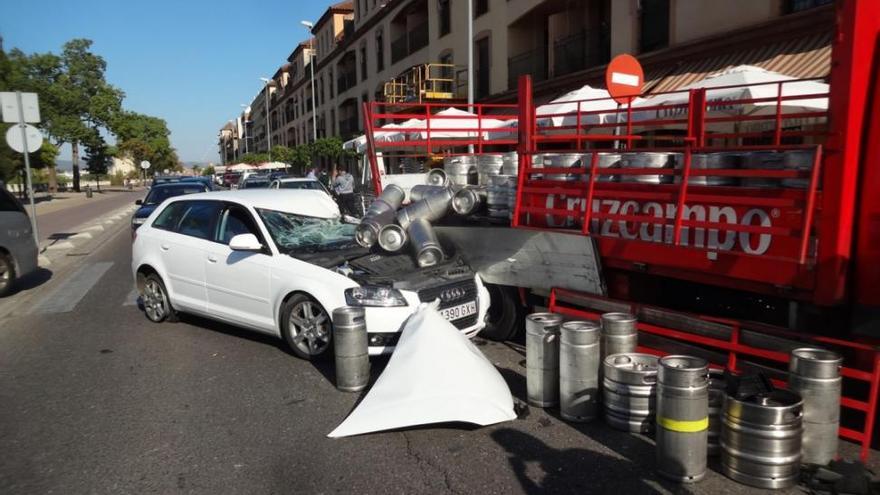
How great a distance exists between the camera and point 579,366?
4500 millimetres

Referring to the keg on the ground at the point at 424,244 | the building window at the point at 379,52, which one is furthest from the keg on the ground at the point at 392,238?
the building window at the point at 379,52

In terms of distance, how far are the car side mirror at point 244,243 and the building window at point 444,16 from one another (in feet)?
86.5

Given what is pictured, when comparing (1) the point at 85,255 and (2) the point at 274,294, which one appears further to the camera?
(1) the point at 85,255

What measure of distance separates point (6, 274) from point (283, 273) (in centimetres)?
663

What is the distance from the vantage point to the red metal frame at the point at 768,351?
3795 mm

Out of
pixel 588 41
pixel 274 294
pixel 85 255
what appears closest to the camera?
pixel 274 294

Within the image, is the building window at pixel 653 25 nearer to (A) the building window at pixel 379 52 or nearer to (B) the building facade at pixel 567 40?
(B) the building facade at pixel 567 40

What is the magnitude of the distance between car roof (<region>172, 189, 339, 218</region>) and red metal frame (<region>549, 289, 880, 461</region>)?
2.96m

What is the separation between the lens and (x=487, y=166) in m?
7.55

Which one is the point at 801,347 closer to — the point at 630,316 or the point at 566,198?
the point at 630,316

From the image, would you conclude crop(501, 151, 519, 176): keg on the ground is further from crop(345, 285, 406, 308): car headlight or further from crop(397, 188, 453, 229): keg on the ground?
crop(345, 285, 406, 308): car headlight

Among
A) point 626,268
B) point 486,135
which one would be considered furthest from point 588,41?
point 626,268

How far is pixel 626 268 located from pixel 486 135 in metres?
6.79

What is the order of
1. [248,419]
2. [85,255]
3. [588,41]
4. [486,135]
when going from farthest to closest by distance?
[588,41] → [85,255] → [486,135] → [248,419]
